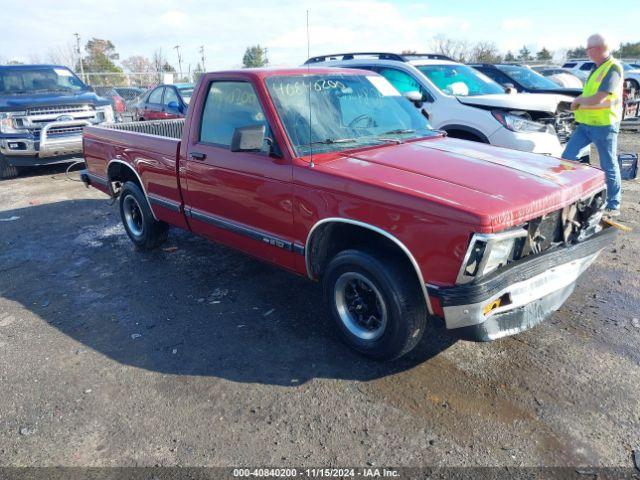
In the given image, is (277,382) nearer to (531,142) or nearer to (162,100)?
(531,142)

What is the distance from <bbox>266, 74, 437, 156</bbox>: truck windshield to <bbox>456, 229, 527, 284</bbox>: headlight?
4.63 feet

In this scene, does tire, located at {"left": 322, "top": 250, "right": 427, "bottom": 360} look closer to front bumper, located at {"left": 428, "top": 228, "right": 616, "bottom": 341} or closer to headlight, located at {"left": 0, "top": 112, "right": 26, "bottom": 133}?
front bumper, located at {"left": 428, "top": 228, "right": 616, "bottom": 341}

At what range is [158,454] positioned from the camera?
268 cm

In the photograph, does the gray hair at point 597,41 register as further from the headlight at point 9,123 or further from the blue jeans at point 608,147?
Answer: the headlight at point 9,123

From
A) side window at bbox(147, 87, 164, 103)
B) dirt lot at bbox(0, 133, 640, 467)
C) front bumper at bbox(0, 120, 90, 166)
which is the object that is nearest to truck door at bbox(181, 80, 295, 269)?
dirt lot at bbox(0, 133, 640, 467)

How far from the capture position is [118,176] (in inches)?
234

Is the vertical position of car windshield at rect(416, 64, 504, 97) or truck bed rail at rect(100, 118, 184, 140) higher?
car windshield at rect(416, 64, 504, 97)

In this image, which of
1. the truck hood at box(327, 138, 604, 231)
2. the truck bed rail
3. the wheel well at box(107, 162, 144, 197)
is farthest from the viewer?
the truck bed rail

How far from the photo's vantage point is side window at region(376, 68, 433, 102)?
24.7 ft

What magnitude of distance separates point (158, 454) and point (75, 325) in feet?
6.15

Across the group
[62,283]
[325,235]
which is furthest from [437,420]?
[62,283]

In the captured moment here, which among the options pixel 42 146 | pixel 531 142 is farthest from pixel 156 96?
pixel 531 142

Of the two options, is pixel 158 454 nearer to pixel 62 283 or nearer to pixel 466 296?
pixel 466 296

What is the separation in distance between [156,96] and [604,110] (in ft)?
32.7
